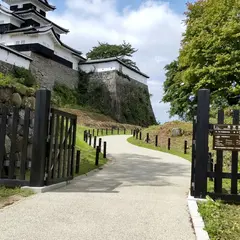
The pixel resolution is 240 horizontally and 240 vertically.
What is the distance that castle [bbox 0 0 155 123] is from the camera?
34.8 metres

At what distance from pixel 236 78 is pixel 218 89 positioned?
3.83ft

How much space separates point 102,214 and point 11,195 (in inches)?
77.5

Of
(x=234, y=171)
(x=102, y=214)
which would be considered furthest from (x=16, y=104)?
(x=234, y=171)

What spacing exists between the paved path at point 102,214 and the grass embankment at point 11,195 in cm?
21

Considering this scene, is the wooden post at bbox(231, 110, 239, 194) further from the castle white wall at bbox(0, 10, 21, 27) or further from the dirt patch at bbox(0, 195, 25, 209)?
the castle white wall at bbox(0, 10, 21, 27)

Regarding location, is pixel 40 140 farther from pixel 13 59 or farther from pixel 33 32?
pixel 33 32

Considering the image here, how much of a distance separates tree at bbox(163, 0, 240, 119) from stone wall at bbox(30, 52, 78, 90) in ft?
→ 64.2

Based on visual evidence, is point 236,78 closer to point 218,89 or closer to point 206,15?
point 218,89

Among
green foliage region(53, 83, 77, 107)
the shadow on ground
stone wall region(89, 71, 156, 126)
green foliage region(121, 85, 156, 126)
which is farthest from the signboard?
green foliage region(121, 85, 156, 126)

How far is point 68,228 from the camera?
397 centimetres

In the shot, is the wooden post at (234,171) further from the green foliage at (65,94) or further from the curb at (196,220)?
the green foliage at (65,94)

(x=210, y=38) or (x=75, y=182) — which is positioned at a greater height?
(x=210, y=38)

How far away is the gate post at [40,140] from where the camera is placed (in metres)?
6.12

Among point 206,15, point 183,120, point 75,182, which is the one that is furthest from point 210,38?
point 75,182
